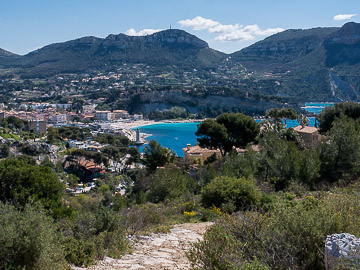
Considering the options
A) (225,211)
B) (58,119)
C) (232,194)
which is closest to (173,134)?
(58,119)

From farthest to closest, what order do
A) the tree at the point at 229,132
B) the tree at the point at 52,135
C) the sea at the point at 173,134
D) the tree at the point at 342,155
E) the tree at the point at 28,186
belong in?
the sea at the point at 173,134 < the tree at the point at 52,135 < the tree at the point at 229,132 < the tree at the point at 342,155 < the tree at the point at 28,186

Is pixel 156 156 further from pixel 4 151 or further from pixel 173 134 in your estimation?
pixel 173 134

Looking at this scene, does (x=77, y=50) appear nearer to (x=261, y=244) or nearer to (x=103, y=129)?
(x=103, y=129)

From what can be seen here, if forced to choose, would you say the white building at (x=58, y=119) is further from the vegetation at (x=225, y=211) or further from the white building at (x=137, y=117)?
the vegetation at (x=225, y=211)

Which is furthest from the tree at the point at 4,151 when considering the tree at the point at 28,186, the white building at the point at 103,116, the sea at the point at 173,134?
the white building at the point at 103,116

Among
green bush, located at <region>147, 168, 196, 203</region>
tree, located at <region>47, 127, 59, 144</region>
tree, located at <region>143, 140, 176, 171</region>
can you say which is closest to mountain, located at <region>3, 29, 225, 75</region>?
tree, located at <region>47, 127, 59, 144</region>

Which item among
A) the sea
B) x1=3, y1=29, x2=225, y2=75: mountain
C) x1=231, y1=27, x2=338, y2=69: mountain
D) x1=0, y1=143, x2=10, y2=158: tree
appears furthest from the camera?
x1=3, y1=29, x2=225, y2=75: mountain

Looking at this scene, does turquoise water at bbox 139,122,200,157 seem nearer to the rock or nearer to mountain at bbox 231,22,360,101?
the rock
